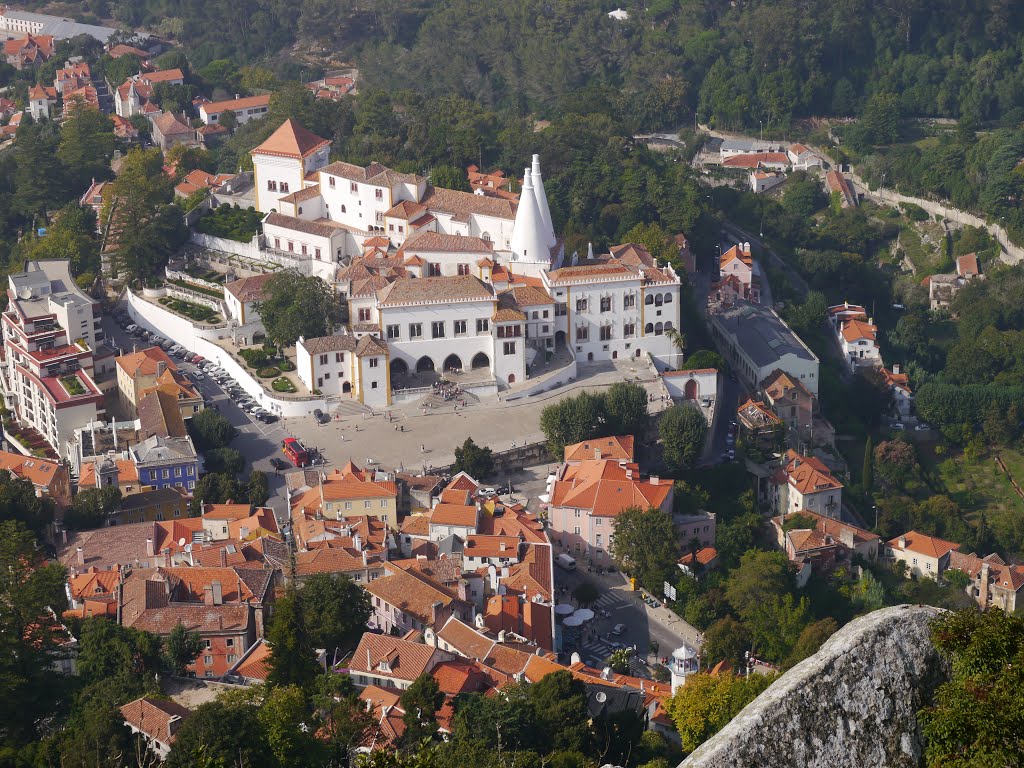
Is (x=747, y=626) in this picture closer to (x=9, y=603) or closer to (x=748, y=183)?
(x=9, y=603)

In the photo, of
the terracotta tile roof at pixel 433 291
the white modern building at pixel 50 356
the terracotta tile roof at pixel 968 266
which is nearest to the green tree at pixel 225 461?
the white modern building at pixel 50 356

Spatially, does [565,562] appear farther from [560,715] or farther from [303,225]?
[303,225]

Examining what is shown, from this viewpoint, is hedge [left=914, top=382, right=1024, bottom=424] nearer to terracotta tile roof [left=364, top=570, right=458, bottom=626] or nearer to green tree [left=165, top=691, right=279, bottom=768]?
terracotta tile roof [left=364, top=570, right=458, bottom=626]

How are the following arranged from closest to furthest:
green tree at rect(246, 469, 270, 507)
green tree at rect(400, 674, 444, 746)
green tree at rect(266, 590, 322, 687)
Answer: green tree at rect(400, 674, 444, 746) → green tree at rect(266, 590, 322, 687) → green tree at rect(246, 469, 270, 507)

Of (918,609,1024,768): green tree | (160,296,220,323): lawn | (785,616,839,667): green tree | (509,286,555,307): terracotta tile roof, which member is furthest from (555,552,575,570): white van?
(918,609,1024,768): green tree

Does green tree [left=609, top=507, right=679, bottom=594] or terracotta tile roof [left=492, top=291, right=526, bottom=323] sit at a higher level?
terracotta tile roof [left=492, top=291, right=526, bottom=323]

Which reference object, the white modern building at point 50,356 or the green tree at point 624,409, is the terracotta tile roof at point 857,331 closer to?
the green tree at point 624,409
